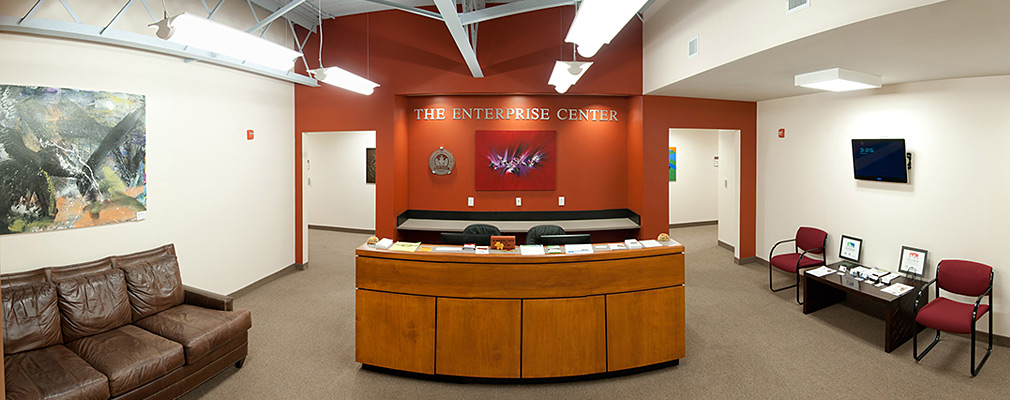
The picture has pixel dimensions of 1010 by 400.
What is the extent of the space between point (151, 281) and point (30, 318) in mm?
763

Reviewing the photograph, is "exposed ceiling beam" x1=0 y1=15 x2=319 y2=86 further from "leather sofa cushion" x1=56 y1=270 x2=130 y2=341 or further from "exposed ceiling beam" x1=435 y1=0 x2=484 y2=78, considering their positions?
"exposed ceiling beam" x1=435 y1=0 x2=484 y2=78

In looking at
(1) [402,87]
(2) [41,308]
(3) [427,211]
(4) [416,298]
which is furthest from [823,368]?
(2) [41,308]

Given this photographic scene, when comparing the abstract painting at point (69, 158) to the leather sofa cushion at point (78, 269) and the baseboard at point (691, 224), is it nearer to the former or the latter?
the leather sofa cushion at point (78, 269)

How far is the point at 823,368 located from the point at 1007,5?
110 inches

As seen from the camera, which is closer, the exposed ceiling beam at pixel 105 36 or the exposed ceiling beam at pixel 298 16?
the exposed ceiling beam at pixel 105 36

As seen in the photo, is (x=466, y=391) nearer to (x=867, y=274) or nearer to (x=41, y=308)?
(x=41, y=308)

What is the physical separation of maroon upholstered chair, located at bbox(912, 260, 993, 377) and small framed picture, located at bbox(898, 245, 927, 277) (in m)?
0.15

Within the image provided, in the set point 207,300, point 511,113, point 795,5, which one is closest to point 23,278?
point 207,300

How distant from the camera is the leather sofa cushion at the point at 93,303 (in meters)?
3.27

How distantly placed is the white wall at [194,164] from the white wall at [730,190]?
6.84m

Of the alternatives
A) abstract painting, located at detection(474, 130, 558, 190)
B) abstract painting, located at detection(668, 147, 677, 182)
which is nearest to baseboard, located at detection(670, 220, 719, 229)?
abstract painting, located at detection(668, 147, 677, 182)

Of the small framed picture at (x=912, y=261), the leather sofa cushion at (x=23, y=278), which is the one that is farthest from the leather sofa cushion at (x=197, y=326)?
the small framed picture at (x=912, y=261)

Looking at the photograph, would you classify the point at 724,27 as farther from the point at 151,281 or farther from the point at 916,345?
the point at 151,281

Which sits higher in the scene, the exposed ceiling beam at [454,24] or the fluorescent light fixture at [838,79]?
the exposed ceiling beam at [454,24]
